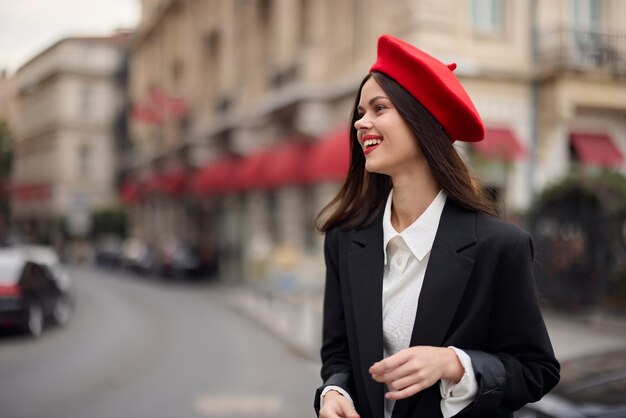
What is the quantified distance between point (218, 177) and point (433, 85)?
2555 centimetres

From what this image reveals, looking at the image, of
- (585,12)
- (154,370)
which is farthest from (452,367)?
(585,12)

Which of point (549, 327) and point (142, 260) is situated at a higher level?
point (549, 327)

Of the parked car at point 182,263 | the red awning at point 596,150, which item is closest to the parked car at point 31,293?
the red awning at point 596,150

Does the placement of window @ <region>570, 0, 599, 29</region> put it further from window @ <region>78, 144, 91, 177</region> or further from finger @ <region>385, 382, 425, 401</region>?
window @ <region>78, 144, 91, 177</region>

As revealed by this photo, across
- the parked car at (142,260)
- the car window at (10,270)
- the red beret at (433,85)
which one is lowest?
the parked car at (142,260)

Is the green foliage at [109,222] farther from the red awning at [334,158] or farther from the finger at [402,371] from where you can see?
the finger at [402,371]

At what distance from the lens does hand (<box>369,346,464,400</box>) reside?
1.73m

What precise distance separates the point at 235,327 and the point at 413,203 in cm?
1345

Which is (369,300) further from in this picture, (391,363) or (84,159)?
(84,159)

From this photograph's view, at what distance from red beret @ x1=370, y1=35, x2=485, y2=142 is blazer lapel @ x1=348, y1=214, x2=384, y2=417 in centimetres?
39

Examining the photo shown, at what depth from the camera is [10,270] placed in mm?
12789

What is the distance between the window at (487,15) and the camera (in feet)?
56.9

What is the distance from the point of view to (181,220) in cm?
4016

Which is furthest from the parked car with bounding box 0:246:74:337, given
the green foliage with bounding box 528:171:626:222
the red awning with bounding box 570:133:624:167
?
the red awning with bounding box 570:133:624:167
